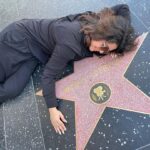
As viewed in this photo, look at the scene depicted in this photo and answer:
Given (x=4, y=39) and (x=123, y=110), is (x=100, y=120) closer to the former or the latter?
(x=123, y=110)

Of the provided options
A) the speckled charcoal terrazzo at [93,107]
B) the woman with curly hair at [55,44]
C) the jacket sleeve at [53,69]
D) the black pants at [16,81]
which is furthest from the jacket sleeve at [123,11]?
the black pants at [16,81]

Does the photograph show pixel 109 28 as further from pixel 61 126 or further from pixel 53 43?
pixel 61 126

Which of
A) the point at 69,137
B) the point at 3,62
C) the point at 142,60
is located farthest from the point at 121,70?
the point at 3,62

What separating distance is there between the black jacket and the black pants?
0.06m

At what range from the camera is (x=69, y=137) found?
4.52 feet

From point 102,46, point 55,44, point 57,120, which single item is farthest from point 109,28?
point 57,120

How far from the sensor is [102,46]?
130cm

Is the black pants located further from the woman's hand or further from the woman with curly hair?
the woman's hand

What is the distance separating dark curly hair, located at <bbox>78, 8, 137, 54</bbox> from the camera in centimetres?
127

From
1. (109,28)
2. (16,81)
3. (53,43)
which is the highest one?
(109,28)

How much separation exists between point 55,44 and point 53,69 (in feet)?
0.38

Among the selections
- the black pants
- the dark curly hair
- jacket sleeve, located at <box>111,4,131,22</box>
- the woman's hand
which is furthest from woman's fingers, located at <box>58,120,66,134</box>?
jacket sleeve, located at <box>111,4,131,22</box>

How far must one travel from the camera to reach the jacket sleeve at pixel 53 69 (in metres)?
1.32

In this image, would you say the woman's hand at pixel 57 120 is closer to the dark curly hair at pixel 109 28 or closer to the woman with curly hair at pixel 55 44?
the woman with curly hair at pixel 55 44
